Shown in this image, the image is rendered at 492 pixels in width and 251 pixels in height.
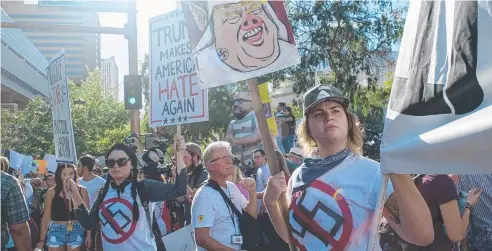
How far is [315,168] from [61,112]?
404 centimetres

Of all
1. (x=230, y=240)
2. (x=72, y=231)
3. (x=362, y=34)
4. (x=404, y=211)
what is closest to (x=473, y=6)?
(x=404, y=211)

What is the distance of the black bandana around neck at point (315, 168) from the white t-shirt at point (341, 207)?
3cm

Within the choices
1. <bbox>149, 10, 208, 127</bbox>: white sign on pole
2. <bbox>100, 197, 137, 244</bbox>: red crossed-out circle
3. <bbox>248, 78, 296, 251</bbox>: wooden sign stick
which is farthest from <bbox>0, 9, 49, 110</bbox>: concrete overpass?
<bbox>248, 78, 296, 251</bbox>: wooden sign stick

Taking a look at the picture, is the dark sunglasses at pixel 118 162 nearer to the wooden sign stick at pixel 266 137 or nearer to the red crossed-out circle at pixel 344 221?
the wooden sign stick at pixel 266 137

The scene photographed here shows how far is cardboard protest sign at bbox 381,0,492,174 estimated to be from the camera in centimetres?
215

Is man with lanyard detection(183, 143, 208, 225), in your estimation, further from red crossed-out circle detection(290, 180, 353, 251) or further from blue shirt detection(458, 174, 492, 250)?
red crossed-out circle detection(290, 180, 353, 251)

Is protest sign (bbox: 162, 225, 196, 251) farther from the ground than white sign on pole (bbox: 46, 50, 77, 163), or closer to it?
closer to it

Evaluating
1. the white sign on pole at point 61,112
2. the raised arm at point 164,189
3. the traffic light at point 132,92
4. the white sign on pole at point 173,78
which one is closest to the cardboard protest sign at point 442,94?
the raised arm at point 164,189

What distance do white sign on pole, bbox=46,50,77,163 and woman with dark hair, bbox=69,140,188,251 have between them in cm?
81

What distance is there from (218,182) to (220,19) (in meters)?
1.83

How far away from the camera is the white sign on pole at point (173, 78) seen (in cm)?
648

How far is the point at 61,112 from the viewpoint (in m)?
6.47

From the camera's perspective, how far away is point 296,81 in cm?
2239

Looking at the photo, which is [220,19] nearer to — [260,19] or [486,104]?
[260,19]
